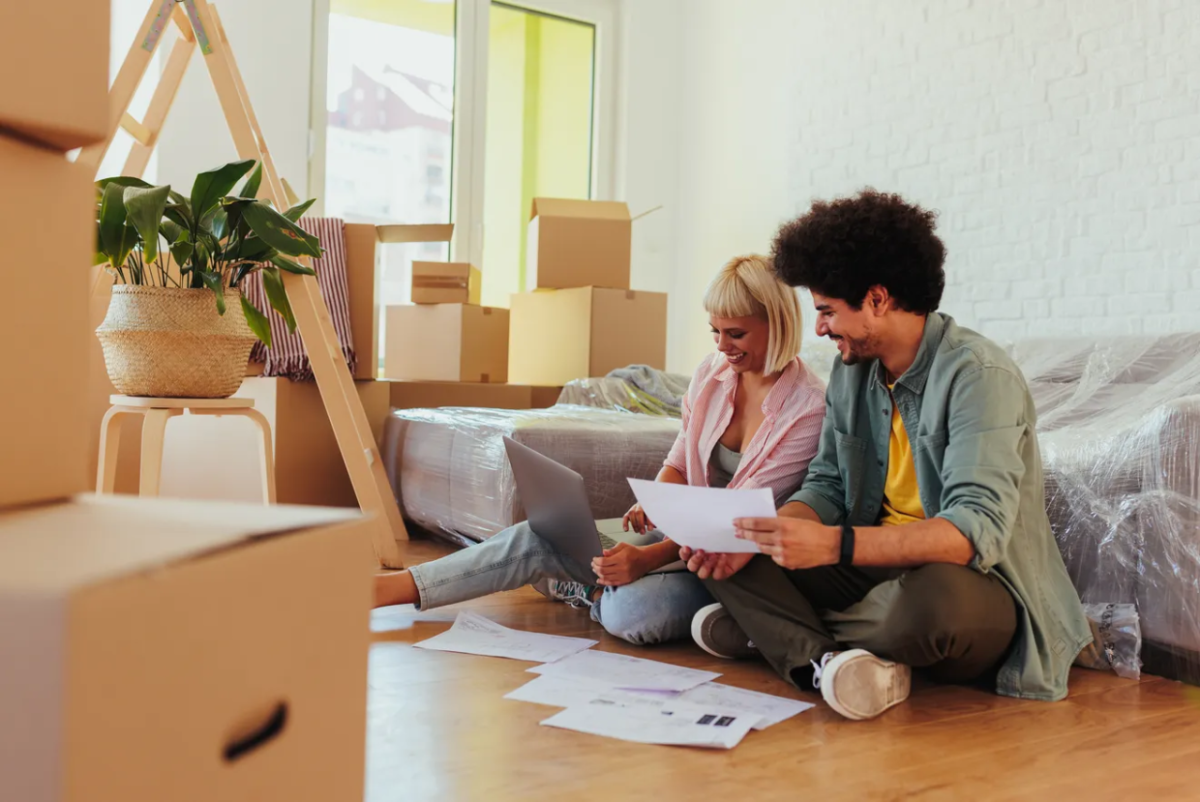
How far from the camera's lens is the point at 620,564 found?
178 cm

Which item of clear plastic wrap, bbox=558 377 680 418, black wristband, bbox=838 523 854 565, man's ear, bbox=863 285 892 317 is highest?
man's ear, bbox=863 285 892 317

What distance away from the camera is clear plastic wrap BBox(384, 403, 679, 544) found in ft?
7.84

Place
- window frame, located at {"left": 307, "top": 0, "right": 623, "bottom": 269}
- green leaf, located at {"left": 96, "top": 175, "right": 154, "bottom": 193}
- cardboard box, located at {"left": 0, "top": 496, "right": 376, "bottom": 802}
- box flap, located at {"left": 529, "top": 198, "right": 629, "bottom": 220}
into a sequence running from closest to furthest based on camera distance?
cardboard box, located at {"left": 0, "top": 496, "right": 376, "bottom": 802} → green leaf, located at {"left": 96, "top": 175, "right": 154, "bottom": 193} → box flap, located at {"left": 529, "top": 198, "right": 629, "bottom": 220} → window frame, located at {"left": 307, "top": 0, "right": 623, "bottom": 269}

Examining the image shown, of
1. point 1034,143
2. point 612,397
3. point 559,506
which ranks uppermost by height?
point 1034,143

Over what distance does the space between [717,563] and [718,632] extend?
165 mm

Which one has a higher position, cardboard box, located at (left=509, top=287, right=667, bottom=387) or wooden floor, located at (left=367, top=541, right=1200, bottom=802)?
cardboard box, located at (left=509, top=287, right=667, bottom=387)

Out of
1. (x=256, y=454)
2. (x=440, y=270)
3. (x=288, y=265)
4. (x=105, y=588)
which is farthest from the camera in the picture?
(x=440, y=270)

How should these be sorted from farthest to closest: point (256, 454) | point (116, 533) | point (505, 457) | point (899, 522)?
point (256, 454)
point (505, 457)
point (899, 522)
point (116, 533)

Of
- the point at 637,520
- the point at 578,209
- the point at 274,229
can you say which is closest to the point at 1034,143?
the point at 578,209

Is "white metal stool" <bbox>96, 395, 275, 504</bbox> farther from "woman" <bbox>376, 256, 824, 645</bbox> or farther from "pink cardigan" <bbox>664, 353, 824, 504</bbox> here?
"pink cardigan" <bbox>664, 353, 824, 504</bbox>

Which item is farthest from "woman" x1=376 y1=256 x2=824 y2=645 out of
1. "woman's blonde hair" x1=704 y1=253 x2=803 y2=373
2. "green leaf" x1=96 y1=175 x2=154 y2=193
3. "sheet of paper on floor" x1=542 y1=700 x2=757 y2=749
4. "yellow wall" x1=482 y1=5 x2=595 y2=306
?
"yellow wall" x1=482 y1=5 x2=595 y2=306

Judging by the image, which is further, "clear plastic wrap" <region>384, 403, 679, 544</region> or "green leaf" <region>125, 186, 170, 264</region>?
"clear plastic wrap" <region>384, 403, 679, 544</region>

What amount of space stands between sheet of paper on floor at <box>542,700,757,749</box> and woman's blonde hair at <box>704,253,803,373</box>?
63cm

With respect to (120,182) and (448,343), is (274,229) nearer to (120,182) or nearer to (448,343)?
(120,182)
